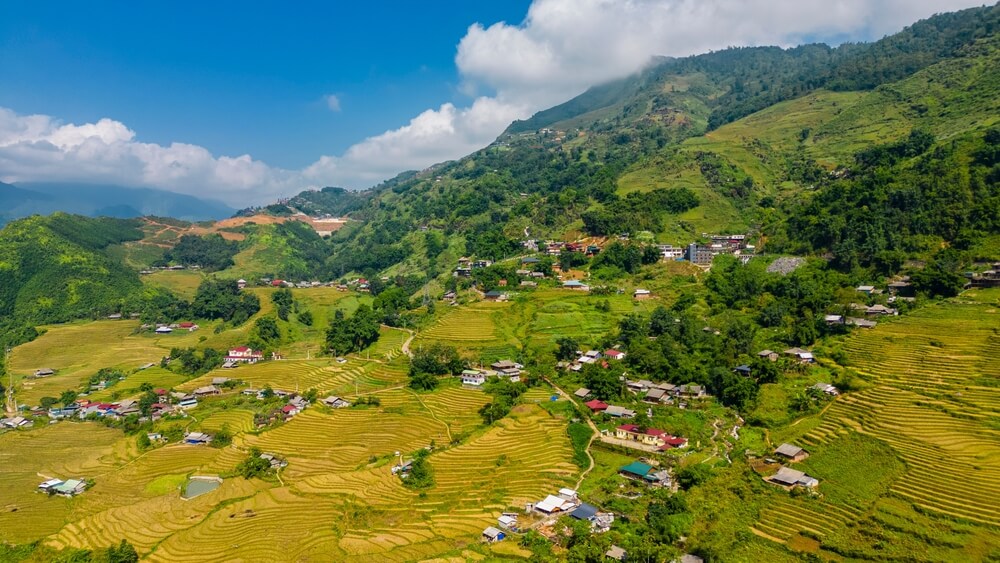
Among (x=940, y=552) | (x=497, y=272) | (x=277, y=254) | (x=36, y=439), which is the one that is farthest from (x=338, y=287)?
(x=940, y=552)

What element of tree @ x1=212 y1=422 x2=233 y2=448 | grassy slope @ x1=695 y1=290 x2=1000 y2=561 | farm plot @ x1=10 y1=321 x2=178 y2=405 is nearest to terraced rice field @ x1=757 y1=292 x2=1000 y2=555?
grassy slope @ x1=695 y1=290 x2=1000 y2=561

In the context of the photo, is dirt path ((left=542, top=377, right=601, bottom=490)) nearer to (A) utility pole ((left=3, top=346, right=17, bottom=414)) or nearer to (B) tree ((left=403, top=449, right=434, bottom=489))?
(B) tree ((left=403, top=449, right=434, bottom=489))

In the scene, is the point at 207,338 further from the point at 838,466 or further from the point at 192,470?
the point at 838,466

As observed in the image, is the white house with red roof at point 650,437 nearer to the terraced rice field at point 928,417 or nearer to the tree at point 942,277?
the terraced rice field at point 928,417

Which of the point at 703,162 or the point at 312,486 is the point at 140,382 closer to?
the point at 312,486

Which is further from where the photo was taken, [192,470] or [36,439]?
[36,439]

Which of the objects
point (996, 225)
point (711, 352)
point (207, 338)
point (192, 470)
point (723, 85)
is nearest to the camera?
point (192, 470)

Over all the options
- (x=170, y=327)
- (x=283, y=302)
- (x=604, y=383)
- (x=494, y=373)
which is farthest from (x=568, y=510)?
(x=170, y=327)

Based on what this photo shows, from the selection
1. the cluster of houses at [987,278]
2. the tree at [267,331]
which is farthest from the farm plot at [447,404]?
the cluster of houses at [987,278]
